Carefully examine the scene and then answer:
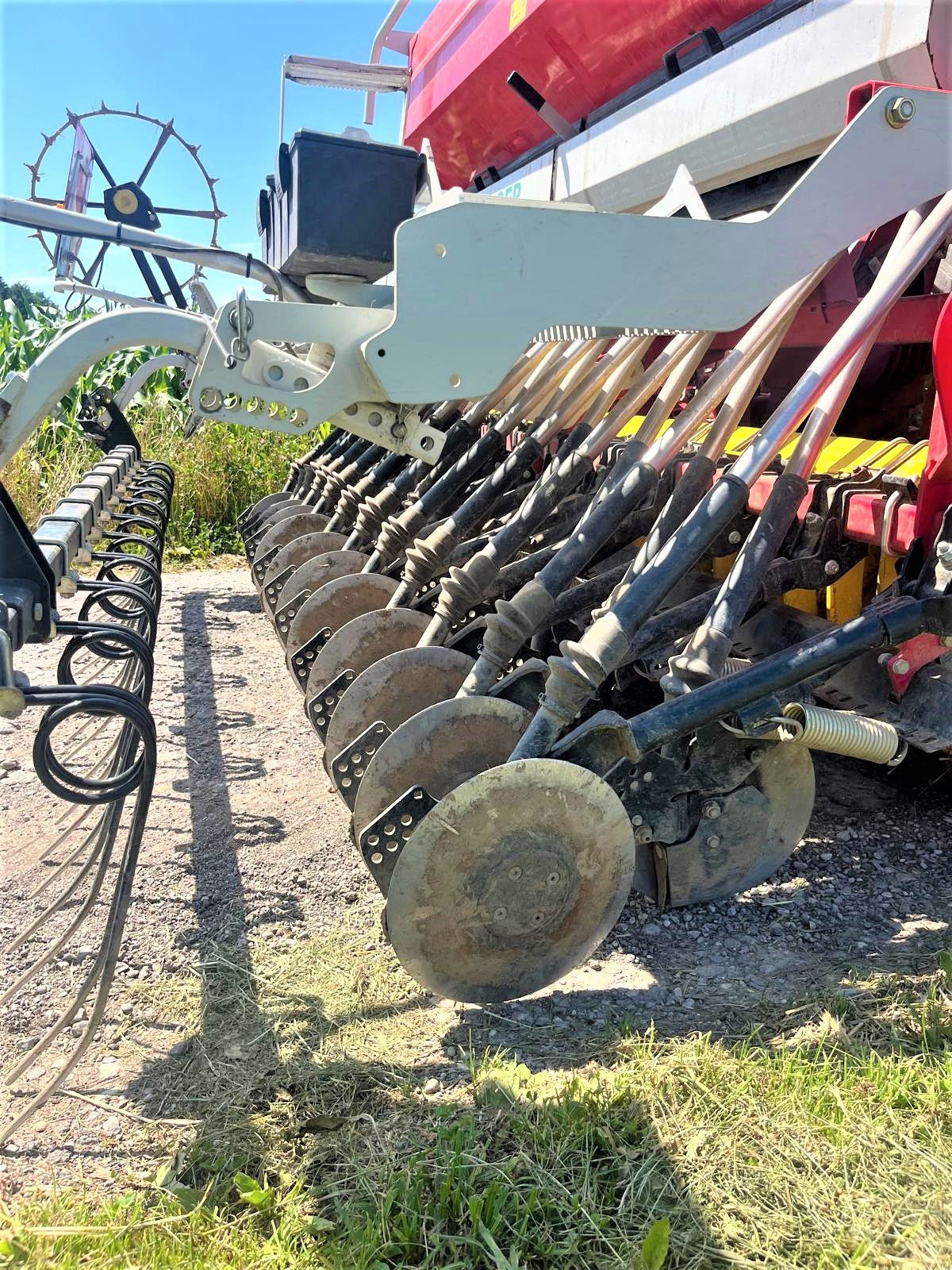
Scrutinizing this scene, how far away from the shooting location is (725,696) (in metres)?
2.19

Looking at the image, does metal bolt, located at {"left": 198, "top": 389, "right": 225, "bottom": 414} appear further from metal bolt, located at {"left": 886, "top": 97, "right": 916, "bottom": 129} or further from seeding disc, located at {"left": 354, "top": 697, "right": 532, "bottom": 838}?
metal bolt, located at {"left": 886, "top": 97, "right": 916, "bottom": 129}

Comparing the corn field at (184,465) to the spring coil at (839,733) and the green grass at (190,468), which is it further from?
the spring coil at (839,733)

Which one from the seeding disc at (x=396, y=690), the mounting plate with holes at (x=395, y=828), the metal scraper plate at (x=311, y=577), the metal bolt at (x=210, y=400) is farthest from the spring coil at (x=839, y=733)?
the metal scraper plate at (x=311, y=577)

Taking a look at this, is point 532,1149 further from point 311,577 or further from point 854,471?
point 311,577

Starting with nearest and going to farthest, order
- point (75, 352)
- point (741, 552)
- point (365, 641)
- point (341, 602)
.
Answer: point (741, 552)
point (75, 352)
point (365, 641)
point (341, 602)

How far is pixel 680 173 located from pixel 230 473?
5.99 metres

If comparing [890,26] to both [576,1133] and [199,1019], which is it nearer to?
[576,1133]

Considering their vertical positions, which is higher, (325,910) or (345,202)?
(345,202)

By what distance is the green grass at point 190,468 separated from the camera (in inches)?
299

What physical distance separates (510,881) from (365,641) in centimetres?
123

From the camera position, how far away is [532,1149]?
1811 mm

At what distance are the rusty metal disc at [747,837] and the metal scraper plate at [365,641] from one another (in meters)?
1.07

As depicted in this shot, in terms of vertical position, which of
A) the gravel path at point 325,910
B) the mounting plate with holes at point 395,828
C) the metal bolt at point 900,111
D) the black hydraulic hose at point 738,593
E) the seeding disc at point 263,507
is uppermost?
the metal bolt at point 900,111

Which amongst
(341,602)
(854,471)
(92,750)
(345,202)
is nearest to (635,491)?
(854,471)
